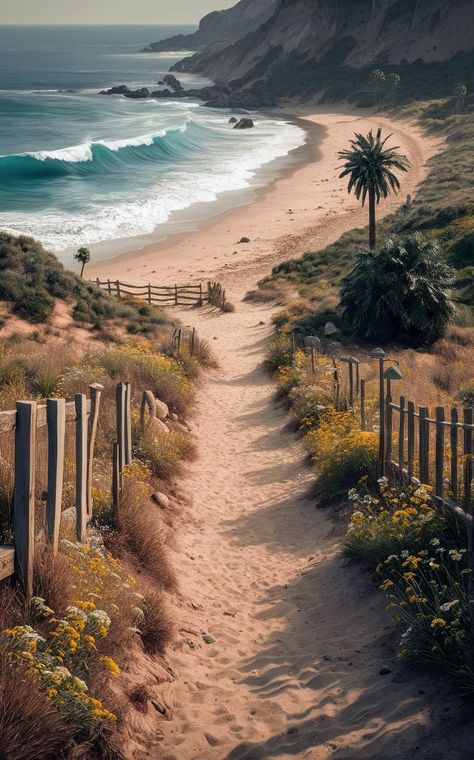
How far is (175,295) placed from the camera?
34.1m

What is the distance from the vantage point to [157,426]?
42.8 feet

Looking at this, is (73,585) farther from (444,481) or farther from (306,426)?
(306,426)

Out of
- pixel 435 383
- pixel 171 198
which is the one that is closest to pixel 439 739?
pixel 435 383

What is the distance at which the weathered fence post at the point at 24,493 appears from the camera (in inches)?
226

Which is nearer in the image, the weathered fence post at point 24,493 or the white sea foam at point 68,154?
the weathered fence post at point 24,493

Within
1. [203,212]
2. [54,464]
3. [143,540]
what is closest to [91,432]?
[143,540]

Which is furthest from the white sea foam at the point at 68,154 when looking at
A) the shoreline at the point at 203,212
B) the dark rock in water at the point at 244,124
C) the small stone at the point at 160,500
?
the small stone at the point at 160,500

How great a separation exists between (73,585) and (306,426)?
8.82m

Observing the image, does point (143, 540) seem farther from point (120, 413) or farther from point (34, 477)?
point (34, 477)

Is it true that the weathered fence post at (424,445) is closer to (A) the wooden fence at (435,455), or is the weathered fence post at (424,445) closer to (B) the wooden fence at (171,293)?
(A) the wooden fence at (435,455)

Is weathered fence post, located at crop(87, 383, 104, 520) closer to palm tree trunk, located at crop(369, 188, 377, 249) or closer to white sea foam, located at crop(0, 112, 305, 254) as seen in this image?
palm tree trunk, located at crop(369, 188, 377, 249)

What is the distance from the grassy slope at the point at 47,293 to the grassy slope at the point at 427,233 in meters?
5.44

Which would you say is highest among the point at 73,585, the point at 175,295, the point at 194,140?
the point at 194,140

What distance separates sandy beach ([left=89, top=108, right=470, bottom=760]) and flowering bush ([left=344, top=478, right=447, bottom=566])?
0.89 ft
